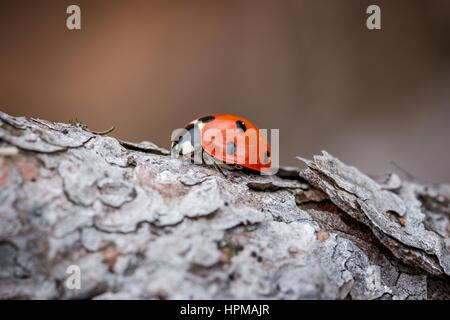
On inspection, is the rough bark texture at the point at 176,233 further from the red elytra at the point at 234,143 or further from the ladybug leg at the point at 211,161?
the red elytra at the point at 234,143

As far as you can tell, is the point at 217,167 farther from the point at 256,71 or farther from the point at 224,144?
the point at 256,71

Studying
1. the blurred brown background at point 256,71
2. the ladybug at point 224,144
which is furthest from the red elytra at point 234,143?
the blurred brown background at point 256,71

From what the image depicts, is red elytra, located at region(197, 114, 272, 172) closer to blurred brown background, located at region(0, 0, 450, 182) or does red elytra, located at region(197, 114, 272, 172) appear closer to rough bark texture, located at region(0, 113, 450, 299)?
rough bark texture, located at region(0, 113, 450, 299)

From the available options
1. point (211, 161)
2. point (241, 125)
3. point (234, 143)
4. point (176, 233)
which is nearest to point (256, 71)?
point (241, 125)
